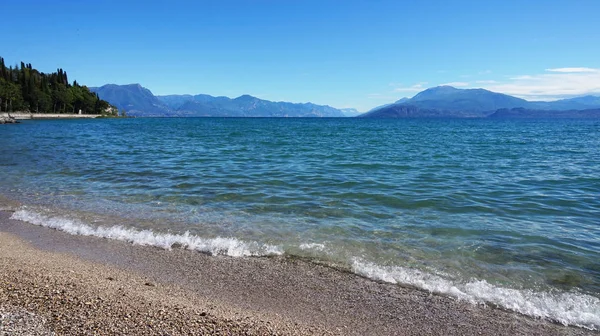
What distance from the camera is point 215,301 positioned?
602 cm

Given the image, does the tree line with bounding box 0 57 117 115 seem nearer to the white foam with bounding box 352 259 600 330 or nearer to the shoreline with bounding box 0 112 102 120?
the shoreline with bounding box 0 112 102 120

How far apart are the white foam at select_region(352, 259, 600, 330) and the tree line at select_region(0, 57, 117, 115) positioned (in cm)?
13016

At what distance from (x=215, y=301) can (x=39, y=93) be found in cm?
14780

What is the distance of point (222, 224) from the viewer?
10.7 meters

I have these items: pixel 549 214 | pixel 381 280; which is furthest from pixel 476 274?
pixel 549 214

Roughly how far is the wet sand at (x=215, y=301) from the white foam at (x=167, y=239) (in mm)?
417

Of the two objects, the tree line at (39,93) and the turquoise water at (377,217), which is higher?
the tree line at (39,93)

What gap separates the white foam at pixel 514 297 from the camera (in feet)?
19.3

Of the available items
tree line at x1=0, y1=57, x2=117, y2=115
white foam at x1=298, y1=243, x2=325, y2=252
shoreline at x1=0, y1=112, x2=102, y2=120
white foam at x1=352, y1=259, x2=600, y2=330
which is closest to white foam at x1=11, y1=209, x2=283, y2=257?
white foam at x1=298, y1=243, x2=325, y2=252

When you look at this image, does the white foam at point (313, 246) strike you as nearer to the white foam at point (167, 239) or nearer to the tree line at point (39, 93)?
the white foam at point (167, 239)

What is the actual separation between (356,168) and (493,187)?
25.6 feet

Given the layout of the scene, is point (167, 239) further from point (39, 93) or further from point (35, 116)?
point (39, 93)

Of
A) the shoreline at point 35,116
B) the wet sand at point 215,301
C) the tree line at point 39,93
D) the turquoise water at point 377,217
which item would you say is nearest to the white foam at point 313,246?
the turquoise water at point 377,217

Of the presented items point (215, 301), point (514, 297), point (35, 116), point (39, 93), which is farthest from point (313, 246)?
point (39, 93)
